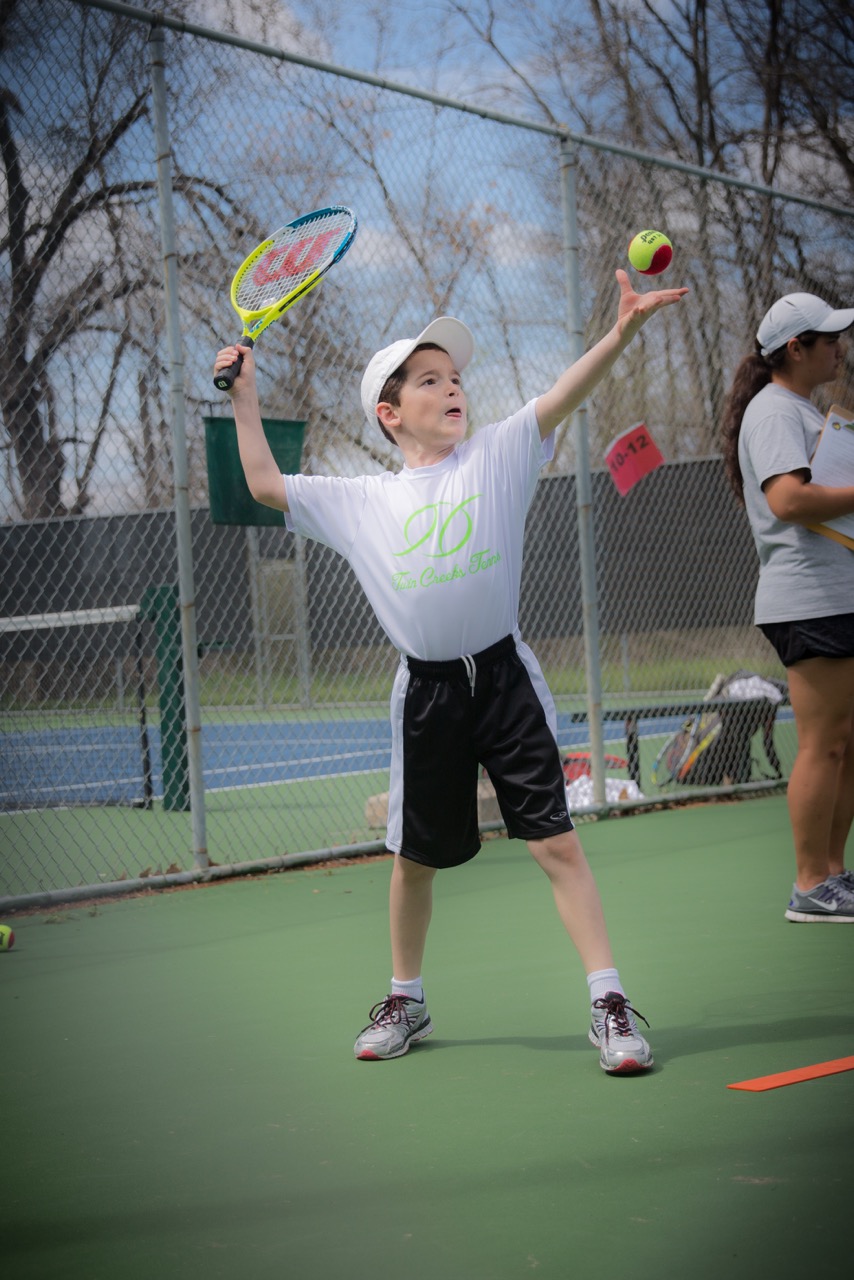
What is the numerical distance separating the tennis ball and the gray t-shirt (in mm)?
991

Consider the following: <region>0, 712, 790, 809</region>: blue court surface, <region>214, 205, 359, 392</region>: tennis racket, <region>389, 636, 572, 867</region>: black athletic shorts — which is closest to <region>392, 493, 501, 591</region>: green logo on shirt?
<region>389, 636, 572, 867</region>: black athletic shorts

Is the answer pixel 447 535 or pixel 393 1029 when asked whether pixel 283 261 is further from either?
pixel 393 1029

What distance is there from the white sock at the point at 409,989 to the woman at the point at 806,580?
1451mm

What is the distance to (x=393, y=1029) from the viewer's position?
3111 mm

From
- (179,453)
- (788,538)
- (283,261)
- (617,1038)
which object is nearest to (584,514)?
(179,453)

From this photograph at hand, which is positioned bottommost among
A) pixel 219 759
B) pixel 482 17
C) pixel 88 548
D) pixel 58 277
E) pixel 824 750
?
pixel 219 759

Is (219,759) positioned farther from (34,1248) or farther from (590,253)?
(34,1248)

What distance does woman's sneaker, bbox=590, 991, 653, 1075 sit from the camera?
280 cm

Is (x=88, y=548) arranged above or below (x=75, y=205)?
Answer: below

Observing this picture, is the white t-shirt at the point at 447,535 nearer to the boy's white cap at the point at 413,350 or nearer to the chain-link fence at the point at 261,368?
the boy's white cap at the point at 413,350

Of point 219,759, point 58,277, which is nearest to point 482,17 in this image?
point 219,759

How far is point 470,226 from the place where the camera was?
21.8 ft

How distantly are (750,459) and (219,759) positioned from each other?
860cm

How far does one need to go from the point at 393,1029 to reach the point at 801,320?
245 cm
